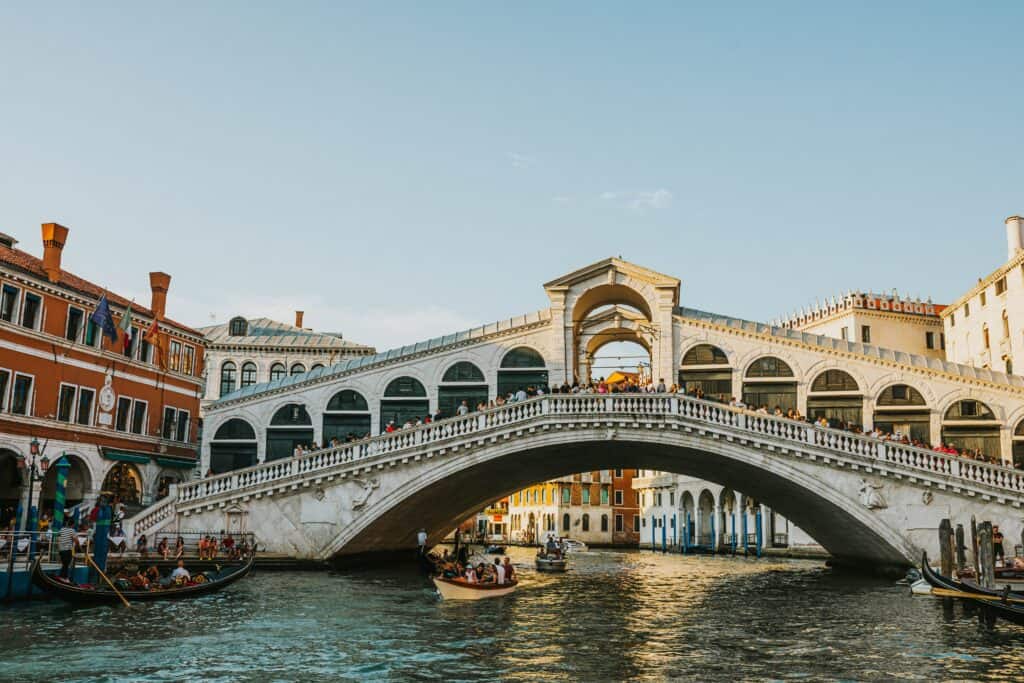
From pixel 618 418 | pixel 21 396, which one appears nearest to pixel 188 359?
pixel 21 396

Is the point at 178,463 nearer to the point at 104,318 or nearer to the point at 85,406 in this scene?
the point at 85,406

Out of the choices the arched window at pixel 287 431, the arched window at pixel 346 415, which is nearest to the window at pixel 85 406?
the arched window at pixel 287 431

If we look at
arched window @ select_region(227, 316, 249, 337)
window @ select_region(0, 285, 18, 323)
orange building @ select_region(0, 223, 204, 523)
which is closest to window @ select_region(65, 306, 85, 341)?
orange building @ select_region(0, 223, 204, 523)

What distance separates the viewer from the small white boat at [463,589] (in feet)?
79.7

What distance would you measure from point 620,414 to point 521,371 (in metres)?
8.18

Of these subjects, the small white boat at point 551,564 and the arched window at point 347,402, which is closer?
the arched window at point 347,402

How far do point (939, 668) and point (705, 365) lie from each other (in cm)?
2114

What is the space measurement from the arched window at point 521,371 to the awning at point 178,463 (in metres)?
13.7

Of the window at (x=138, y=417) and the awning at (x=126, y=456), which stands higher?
the window at (x=138, y=417)

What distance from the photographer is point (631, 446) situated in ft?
103

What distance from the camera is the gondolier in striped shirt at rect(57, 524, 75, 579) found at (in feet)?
72.1

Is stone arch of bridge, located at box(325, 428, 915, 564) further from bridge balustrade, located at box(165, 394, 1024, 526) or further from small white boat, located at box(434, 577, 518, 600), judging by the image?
small white boat, located at box(434, 577, 518, 600)

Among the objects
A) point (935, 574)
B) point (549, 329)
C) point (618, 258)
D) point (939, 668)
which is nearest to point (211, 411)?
point (549, 329)

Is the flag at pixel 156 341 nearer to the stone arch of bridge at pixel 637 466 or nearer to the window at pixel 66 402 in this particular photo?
the window at pixel 66 402
